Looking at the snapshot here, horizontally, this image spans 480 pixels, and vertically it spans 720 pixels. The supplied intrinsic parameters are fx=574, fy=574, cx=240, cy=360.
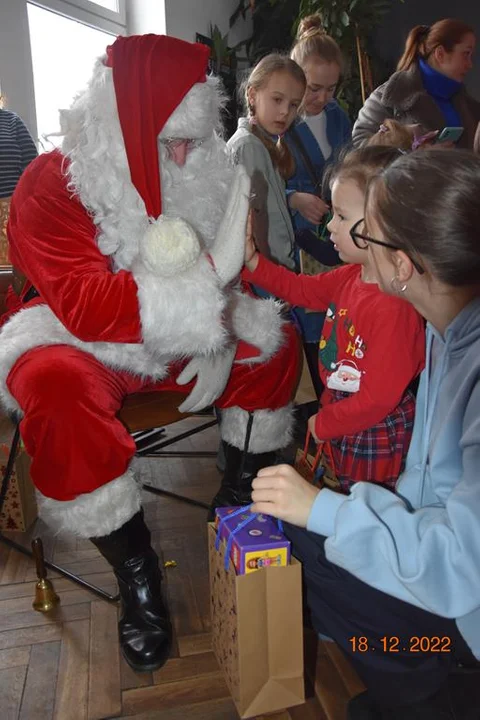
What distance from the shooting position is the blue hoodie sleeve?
2.22ft

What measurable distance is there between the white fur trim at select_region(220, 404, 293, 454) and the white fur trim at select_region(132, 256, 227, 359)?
0.39 meters

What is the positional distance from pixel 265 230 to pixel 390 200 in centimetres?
107

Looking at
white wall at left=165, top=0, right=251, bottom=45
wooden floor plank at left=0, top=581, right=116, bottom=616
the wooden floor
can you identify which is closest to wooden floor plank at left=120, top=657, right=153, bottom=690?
the wooden floor

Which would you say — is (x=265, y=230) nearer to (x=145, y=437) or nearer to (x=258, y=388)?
(x=258, y=388)

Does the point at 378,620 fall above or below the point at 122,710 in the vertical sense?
above

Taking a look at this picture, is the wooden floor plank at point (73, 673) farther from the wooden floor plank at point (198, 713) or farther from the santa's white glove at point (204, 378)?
the santa's white glove at point (204, 378)

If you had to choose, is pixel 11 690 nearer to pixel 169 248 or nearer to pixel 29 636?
pixel 29 636

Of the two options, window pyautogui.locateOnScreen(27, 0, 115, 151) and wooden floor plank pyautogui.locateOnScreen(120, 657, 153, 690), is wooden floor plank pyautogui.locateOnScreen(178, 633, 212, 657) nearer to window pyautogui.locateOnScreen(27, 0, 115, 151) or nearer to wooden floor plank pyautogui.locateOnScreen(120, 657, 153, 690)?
wooden floor plank pyautogui.locateOnScreen(120, 657, 153, 690)

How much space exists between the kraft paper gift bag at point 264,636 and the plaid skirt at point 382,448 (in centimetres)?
45

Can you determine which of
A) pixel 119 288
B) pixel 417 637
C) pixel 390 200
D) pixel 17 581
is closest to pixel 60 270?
pixel 119 288

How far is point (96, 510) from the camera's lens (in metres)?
1.21

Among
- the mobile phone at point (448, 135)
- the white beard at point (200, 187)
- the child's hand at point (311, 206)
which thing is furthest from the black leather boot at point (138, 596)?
the mobile phone at point (448, 135)

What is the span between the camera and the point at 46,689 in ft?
3.85

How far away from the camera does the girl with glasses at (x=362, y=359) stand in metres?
1.24
